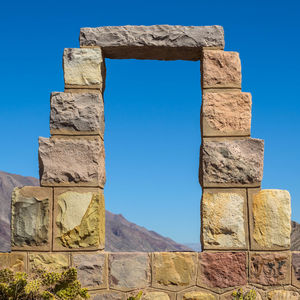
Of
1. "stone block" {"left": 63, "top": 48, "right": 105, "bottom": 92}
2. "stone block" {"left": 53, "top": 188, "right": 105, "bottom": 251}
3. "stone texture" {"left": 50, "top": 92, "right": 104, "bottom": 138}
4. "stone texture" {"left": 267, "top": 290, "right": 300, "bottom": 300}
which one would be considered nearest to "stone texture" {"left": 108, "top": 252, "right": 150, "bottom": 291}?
"stone block" {"left": 53, "top": 188, "right": 105, "bottom": 251}

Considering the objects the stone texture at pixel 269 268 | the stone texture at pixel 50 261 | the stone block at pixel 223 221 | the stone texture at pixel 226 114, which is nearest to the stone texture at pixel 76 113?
the stone texture at pixel 226 114

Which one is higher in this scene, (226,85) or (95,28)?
(95,28)

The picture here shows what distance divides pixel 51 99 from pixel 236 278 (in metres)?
2.31

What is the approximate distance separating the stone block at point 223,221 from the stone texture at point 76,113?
1.20m

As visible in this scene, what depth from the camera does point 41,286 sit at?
4090mm

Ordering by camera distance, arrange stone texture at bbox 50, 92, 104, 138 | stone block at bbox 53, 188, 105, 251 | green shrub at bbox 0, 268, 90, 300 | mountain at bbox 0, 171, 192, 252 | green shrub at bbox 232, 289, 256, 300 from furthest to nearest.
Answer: mountain at bbox 0, 171, 192, 252
stone texture at bbox 50, 92, 104, 138
stone block at bbox 53, 188, 105, 251
green shrub at bbox 232, 289, 256, 300
green shrub at bbox 0, 268, 90, 300

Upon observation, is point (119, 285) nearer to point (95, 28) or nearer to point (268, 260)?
point (268, 260)

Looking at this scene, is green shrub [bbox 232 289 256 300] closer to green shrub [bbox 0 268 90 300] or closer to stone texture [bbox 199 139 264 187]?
stone texture [bbox 199 139 264 187]

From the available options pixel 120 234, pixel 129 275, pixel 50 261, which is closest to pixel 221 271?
pixel 129 275

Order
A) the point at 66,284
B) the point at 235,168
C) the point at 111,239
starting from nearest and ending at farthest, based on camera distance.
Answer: the point at 66,284 < the point at 235,168 < the point at 111,239

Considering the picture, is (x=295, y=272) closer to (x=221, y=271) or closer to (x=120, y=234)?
(x=221, y=271)

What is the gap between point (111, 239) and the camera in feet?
137

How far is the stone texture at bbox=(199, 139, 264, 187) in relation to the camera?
4330 mm

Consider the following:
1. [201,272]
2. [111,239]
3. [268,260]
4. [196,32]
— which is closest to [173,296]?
[201,272]
